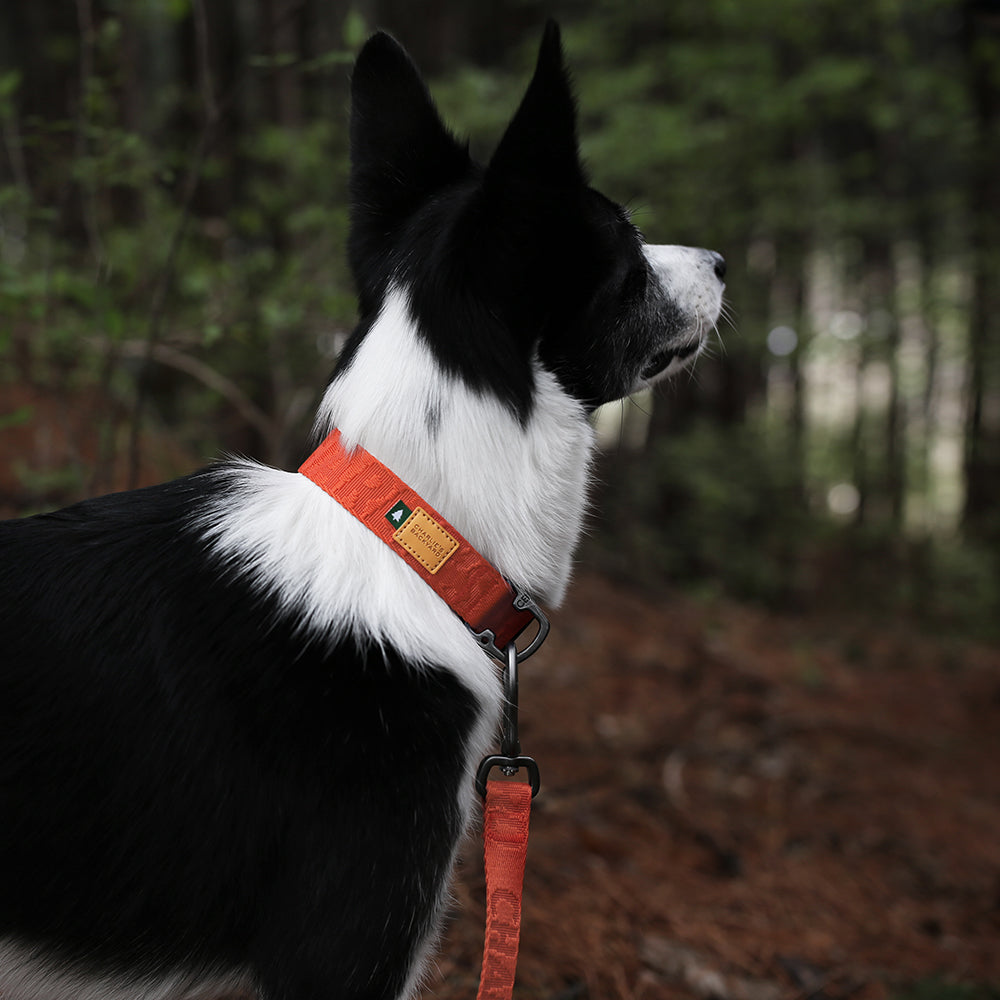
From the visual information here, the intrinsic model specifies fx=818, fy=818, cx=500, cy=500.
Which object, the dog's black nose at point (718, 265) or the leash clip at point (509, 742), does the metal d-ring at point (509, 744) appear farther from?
the dog's black nose at point (718, 265)

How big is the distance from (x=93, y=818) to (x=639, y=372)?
1.44 m

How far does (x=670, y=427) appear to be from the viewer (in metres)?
10.2

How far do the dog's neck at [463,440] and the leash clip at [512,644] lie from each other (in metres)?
0.04

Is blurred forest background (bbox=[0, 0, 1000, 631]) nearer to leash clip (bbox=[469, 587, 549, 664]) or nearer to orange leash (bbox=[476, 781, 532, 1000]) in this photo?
leash clip (bbox=[469, 587, 549, 664])

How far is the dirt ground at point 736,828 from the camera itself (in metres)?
2.73

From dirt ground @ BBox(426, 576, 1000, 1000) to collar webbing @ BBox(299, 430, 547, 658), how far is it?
1061mm

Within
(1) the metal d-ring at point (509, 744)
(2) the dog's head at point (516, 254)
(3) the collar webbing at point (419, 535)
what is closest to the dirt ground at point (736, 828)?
(1) the metal d-ring at point (509, 744)

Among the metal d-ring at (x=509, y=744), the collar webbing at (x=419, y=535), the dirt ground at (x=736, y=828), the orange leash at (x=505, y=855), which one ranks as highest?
the collar webbing at (x=419, y=535)

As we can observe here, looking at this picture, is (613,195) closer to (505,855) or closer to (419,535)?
(419,535)

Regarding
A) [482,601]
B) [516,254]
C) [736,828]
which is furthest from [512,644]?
[736,828]

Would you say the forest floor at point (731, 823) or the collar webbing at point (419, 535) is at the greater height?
the collar webbing at point (419, 535)

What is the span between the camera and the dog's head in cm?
155

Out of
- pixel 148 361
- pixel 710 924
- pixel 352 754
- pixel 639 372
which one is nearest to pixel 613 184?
pixel 148 361

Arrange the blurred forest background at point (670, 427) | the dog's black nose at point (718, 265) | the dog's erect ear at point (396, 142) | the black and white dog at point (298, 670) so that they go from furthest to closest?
the blurred forest background at point (670, 427) → the dog's black nose at point (718, 265) → the dog's erect ear at point (396, 142) → the black and white dog at point (298, 670)
